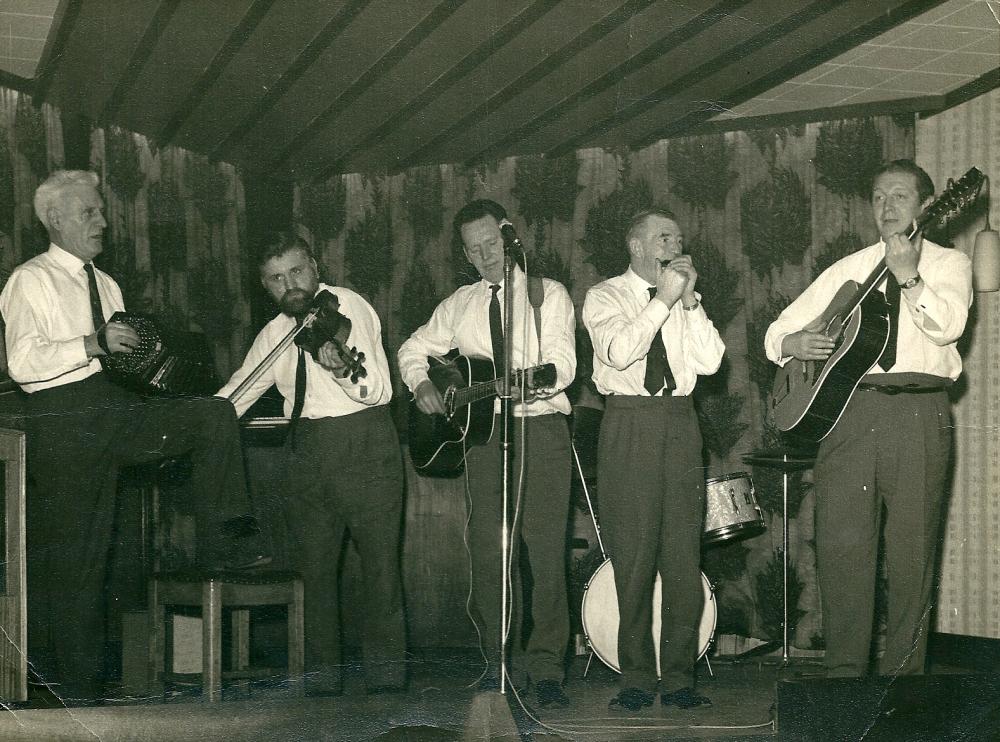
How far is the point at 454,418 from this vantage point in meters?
4.14

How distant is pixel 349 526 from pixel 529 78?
2090 mm

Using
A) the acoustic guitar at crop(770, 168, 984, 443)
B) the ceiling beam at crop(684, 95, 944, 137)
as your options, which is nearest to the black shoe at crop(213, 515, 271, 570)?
the acoustic guitar at crop(770, 168, 984, 443)

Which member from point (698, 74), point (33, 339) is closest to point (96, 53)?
point (33, 339)

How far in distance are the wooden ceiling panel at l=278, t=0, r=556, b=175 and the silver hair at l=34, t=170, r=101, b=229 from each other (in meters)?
1.11

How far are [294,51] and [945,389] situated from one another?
2847 mm

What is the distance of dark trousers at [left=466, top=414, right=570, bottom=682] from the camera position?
154 inches

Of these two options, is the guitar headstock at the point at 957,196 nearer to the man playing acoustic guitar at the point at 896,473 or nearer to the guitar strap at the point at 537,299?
the man playing acoustic guitar at the point at 896,473

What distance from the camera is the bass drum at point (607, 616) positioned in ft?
14.0

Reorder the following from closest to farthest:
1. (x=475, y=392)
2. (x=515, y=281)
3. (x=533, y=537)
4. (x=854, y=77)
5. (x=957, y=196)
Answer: (x=957, y=196)
(x=533, y=537)
(x=475, y=392)
(x=515, y=281)
(x=854, y=77)

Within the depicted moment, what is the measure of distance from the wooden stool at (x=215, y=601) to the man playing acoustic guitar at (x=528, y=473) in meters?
0.71

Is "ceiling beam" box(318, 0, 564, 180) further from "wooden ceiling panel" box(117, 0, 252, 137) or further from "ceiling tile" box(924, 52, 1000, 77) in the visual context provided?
"ceiling tile" box(924, 52, 1000, 77)

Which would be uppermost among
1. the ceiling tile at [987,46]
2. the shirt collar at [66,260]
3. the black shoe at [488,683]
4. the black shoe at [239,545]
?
the ceiling tile at [987,46]

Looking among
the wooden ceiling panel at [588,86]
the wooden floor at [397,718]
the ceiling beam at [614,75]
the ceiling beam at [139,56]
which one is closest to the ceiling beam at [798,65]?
the wooden ceiling panel at [588,86]

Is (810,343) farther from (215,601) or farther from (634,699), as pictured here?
(215,601)
